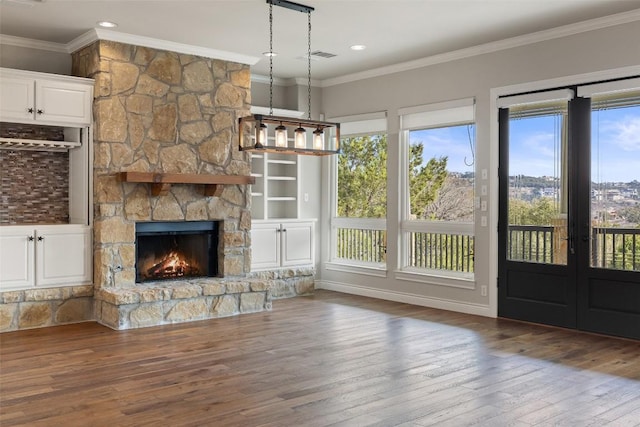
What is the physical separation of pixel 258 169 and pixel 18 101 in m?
3.03

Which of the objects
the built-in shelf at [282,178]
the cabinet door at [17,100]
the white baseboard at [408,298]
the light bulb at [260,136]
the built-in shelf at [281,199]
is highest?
the cabinet door at [17,100]

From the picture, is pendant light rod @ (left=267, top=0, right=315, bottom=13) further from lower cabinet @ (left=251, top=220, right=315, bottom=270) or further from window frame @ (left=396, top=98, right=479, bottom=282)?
lower cabinet @ (left=251, top=220, right=315, bottom=270)

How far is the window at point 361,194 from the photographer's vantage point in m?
8.12

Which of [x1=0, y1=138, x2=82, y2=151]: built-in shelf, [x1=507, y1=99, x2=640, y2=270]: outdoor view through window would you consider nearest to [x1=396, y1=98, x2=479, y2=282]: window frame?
[x1=507, y1=99, x2=640, y2=270]: outdoor view through window

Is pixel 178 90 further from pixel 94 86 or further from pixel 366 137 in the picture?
pixel 366 137

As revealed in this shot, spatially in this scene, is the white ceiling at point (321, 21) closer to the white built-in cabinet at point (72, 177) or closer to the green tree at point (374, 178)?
the white built-in cabinet at point (72, 177)

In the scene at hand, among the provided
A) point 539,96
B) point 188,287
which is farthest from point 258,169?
point 539,96

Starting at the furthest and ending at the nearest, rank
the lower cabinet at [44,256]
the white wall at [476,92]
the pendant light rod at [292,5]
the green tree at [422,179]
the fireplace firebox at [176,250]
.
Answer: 1. the green tree at [422,179]
2. the fireplace firebox at [176,250]
3. the lower cabinet at [44,256]
4. the white wall at [476,92]
5. the pendant light rod at [292,5]

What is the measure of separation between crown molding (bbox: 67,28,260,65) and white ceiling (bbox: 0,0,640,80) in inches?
3.4

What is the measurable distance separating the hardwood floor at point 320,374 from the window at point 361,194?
1.90 metres

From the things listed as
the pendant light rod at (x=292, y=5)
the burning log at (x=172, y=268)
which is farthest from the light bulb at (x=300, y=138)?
the burning log at (x=172, y=268)

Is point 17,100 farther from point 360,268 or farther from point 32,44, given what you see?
point 360,268

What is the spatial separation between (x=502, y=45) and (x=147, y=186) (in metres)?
3.99

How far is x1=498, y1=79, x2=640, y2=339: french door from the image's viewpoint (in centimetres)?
564
